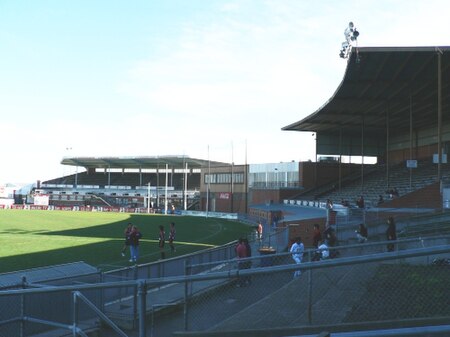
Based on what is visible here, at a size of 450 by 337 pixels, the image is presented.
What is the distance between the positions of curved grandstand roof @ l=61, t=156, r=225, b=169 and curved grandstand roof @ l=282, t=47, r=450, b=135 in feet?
142

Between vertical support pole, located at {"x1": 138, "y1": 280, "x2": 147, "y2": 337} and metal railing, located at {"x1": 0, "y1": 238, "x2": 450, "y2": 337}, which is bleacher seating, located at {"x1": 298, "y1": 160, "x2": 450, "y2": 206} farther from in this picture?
vertical support pole, located at {"x1": 138, "y1": 280, "x2": 147, "y2": 337}

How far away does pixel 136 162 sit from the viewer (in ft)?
342

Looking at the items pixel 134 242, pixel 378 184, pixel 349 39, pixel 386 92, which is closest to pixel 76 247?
pixel 134 242

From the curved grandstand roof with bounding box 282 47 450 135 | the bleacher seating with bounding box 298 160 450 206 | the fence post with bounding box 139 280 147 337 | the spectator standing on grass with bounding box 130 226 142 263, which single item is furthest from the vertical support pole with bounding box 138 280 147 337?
the bleacher seating with bounding box 298 160 450 206

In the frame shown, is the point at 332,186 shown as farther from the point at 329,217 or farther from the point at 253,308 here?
the point at 253,308

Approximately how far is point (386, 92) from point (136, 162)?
7563 cm

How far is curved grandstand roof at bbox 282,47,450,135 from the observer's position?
26812mm

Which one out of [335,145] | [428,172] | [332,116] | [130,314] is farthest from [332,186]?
[130,314]

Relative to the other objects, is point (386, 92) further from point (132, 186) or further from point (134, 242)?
point (132, 186)

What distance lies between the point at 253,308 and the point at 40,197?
86634 mm

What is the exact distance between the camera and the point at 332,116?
4503cm

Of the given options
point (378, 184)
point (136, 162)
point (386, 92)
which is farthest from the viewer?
point (136, 162)

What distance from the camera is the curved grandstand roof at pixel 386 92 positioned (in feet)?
88.0

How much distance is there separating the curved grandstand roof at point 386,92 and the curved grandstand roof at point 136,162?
4320 cm
